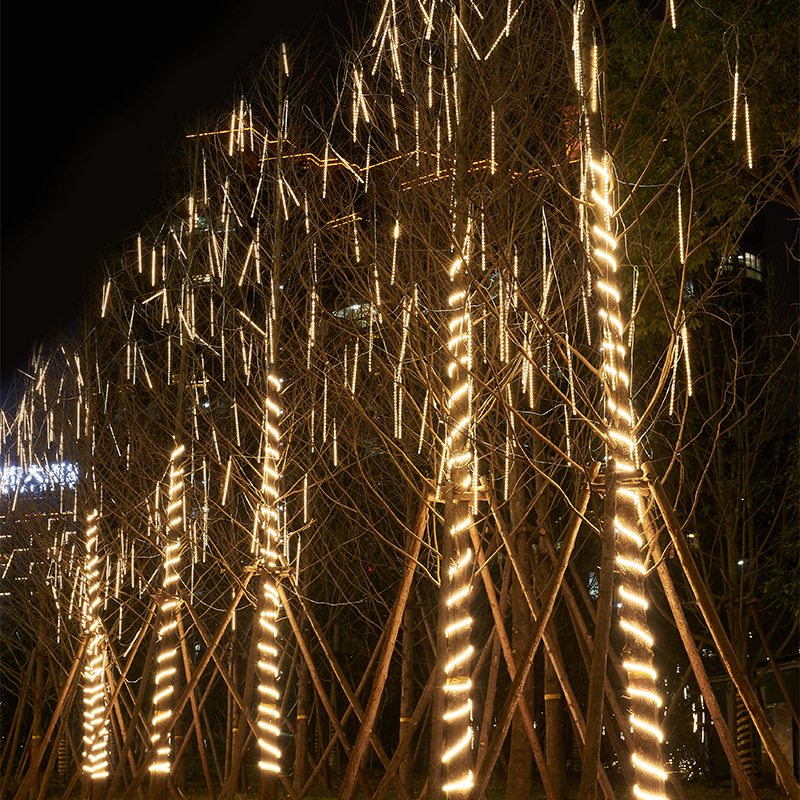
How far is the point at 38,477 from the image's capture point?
1734 cm

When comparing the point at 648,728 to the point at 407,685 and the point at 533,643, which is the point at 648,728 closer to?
the point at 533,643

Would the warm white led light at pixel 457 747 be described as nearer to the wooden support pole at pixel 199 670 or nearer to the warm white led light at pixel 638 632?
the warm white led light at pixel 638 632

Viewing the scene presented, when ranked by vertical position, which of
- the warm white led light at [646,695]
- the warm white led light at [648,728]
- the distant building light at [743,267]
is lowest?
the warm white led light at [648,728]

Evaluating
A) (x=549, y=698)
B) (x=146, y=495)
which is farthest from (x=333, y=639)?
(x=549, y=698)

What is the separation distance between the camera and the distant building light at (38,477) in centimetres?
1530

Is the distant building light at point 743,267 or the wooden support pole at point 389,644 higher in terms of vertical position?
the distant building light at point 743,267

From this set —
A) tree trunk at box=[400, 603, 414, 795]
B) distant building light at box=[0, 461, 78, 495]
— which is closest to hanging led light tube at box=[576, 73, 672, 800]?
tree trunk at box=[400, 603, 414, 795]

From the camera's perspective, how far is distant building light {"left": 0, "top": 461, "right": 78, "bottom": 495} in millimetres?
15305

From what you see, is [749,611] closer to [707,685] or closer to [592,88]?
[707,685]

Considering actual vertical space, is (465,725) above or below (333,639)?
above

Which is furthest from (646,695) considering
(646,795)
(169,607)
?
(169,607)

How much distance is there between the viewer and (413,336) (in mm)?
6430

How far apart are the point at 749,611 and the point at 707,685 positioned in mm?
7963

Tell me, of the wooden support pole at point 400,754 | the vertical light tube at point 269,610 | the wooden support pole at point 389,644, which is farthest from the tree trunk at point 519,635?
the vertical light tube at point 269,610
